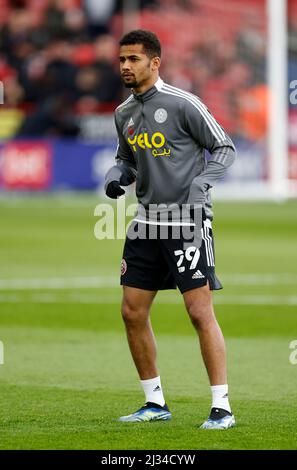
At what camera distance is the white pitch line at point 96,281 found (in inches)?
672

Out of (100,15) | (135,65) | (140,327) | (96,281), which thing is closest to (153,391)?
(140,327)

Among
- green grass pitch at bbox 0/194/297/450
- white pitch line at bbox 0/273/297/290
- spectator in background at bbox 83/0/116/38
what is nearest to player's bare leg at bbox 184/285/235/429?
green grass pitch at bbox 0/194/297/450

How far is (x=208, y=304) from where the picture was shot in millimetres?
8023

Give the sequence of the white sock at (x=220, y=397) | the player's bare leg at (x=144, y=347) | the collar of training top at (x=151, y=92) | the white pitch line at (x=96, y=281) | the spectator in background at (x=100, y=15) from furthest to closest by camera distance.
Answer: the spectator in background at (x=100, y=15) → the white pitch line at (x=96, y=281) → the player's bare leg at (x=144, y=347) → the collar of training top at (x=151, y=92) → the white sock at (x=220, y=397)

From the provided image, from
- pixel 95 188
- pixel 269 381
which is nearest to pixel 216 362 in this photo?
pixel 269 381

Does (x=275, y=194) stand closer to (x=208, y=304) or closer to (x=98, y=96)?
(x=98, y=96)

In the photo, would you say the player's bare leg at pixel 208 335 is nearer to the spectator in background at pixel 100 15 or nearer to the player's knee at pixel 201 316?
the player's knee at pixel 201 316

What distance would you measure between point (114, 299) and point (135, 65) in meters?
7.93

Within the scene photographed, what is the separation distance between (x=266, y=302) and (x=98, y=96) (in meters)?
25.0

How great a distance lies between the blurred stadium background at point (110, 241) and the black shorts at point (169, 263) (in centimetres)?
89

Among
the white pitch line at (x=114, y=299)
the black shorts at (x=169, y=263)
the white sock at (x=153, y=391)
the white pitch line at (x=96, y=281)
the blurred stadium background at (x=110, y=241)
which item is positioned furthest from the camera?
the white pitch line at (x=96, y=281)

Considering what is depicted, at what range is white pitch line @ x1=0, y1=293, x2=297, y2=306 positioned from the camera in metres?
15.3

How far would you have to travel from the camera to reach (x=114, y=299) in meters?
15.8

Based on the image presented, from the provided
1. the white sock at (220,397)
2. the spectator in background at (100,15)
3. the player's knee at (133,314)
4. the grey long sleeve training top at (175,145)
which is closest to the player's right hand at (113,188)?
the grey long sleeve training top at (175,145)
